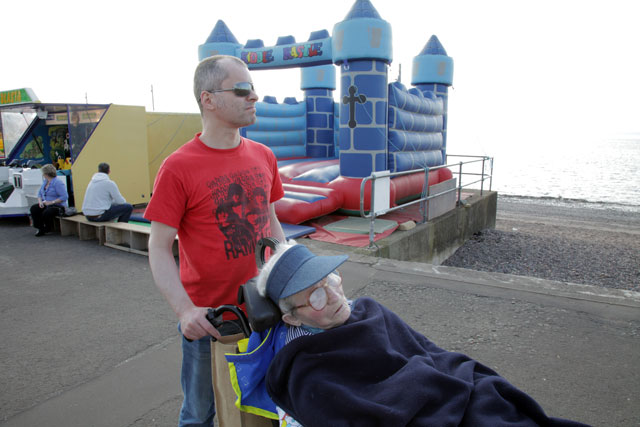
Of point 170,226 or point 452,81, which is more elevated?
point 452,81

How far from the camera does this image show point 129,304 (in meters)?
4.41

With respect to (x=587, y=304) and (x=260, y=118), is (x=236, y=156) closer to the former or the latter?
(x=587, y=304)

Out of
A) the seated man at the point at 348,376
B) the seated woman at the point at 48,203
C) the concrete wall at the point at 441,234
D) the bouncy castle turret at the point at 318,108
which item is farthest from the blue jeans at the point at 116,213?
the seated man at the point at 348,376

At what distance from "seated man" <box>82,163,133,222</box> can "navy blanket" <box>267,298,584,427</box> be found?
21.8ft

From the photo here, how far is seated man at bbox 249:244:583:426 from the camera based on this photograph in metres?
1.41

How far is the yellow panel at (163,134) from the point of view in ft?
34.2

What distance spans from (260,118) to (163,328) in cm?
733

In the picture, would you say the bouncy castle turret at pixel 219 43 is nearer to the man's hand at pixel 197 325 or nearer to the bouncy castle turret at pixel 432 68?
the bouncy castle turret at pixel 432 68

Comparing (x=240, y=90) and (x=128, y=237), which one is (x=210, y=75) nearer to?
(x=240, y=90)

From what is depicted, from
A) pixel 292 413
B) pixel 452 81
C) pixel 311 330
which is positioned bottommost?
pixel 292 413

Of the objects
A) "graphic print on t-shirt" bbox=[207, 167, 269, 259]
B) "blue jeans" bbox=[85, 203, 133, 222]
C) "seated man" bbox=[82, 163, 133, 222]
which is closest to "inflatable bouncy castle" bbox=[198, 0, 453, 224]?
"blue jeans" bbox=[85, 203, 133, 222]

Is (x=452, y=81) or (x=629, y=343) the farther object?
(x=452, y=81)

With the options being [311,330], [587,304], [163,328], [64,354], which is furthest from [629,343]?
[64,354]

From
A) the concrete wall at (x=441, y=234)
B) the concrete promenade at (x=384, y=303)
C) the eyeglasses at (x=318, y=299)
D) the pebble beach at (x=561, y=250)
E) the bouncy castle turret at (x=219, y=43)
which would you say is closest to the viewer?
the eyeglasses at (x=318, y=299)
